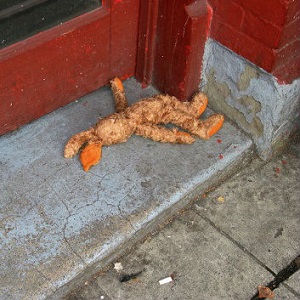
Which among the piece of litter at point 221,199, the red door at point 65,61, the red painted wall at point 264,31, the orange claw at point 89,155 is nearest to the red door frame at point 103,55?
the red door at point 65,61

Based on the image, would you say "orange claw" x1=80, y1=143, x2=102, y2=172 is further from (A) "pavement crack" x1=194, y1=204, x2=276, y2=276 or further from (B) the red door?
(A) "pavement crack" x1=194, y1=204, x2=276, y2=276

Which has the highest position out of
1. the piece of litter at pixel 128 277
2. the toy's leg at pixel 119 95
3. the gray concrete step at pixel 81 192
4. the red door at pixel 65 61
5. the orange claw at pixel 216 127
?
the red door at pixel 65 61

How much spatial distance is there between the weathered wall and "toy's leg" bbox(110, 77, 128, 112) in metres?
0.45

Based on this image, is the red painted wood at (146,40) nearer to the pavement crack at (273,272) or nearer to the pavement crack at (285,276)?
the pavement crack at (273,272)

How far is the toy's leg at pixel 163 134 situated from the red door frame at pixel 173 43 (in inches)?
10.9

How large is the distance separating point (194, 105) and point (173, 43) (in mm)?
358

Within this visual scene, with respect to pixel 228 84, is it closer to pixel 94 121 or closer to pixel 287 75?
pixel 287 75

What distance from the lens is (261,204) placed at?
121 inches

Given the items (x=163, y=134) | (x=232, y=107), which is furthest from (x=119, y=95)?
(x=232, y=107)

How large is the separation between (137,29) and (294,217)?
4.20 ft

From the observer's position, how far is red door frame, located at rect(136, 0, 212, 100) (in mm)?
3000

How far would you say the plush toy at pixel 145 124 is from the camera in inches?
118

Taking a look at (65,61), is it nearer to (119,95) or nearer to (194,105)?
(119,95)

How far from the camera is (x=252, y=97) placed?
3121 mm
